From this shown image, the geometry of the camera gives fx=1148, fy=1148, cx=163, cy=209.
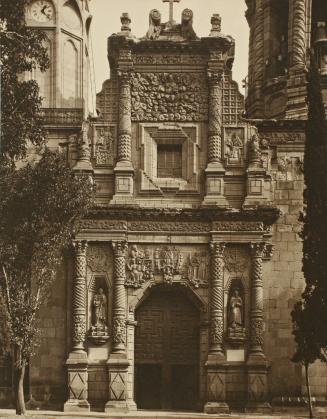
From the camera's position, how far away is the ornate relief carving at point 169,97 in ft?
129

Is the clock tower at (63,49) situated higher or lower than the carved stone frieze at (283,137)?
higher

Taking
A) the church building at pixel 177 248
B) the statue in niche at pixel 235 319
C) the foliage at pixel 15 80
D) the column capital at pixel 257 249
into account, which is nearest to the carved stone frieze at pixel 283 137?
the church building at pixel 177 248

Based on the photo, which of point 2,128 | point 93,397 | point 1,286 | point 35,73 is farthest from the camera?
point 35,73

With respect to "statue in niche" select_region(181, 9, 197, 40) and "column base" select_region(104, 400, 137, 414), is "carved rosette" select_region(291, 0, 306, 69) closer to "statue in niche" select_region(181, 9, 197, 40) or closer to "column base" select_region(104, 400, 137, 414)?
"statue in niche" select_region(181, 9, 197, 40)

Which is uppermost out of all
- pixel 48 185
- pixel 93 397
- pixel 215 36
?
pixel 215 36

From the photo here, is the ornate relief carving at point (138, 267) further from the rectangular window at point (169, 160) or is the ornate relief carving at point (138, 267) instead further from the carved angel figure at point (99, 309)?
the rectangular window at point (169, 160)

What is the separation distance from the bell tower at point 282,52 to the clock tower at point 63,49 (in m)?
7.06

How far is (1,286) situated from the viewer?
33.8m

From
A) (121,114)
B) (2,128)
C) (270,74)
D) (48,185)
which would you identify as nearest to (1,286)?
(48,185)

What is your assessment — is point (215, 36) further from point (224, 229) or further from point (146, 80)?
point (224, 229)

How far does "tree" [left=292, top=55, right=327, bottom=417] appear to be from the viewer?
34844mm

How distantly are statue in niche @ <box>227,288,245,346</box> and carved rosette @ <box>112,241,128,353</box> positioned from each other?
11.4 ft

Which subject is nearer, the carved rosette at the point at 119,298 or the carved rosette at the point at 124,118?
the carved rosette at the point at 119,298

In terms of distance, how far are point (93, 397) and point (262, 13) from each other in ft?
53.5
